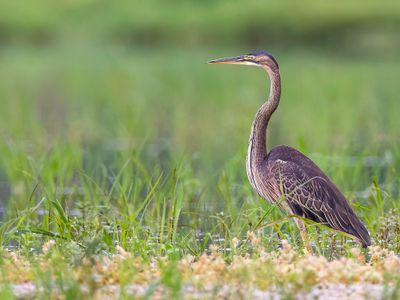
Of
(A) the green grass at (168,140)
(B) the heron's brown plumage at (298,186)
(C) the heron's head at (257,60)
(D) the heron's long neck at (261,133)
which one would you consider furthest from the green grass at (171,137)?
(C) the heron's head at (257,60)

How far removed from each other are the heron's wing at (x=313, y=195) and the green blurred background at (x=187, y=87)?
115 centimetres

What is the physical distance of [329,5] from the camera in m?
35.9

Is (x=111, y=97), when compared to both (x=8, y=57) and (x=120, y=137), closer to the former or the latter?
(x=120, y=137)

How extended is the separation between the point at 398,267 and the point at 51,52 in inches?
1103

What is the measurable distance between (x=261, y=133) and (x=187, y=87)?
1372cm

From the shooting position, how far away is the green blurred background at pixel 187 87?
10.4 m

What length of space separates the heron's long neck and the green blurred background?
2.60 feet

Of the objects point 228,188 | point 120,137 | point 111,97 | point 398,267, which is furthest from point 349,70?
point 398,267

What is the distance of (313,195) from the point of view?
6.82 m

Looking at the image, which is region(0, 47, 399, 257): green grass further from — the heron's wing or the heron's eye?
the heron's eye

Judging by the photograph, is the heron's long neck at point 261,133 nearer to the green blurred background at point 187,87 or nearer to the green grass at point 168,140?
the green grass at point 168,140

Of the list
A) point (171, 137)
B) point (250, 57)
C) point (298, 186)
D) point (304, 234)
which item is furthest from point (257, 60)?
point (171, 137)

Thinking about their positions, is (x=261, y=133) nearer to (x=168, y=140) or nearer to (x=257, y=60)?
(x=257, y=60)

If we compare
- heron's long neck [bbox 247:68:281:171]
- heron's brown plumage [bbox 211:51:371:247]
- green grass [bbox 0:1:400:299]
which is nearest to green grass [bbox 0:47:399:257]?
green grass [bbox 0:1:400:299]
